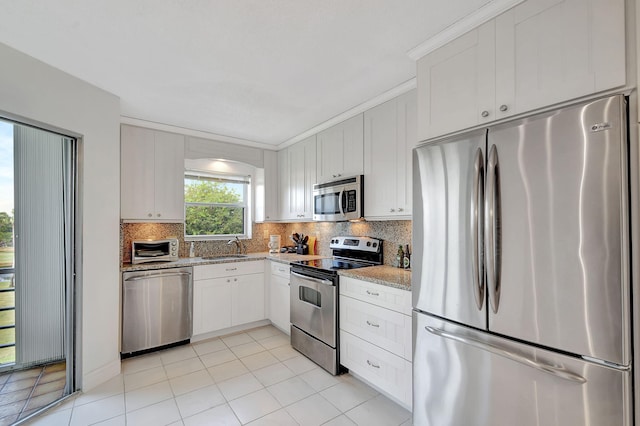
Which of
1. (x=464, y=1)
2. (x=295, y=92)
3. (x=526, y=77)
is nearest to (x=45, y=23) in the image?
(x=295, y=92)

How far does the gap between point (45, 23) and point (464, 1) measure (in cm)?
236

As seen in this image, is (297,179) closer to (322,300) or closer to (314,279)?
(314,279)

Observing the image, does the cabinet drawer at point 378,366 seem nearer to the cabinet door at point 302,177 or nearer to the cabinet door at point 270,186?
the cabinet door at point 302,177

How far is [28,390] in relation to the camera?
2.27 m

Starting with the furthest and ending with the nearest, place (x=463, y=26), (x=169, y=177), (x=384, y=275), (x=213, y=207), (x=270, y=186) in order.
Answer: (x=270, y=186)
(x=213, y=207)
(x=169, y=177)
(x=384, y=275)
(x=463, y=26)

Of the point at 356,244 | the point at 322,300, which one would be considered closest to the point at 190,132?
the point at 356,244

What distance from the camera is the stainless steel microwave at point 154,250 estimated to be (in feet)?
10.5

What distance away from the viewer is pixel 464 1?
1.54 meters

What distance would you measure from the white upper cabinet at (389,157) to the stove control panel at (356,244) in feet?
1.36

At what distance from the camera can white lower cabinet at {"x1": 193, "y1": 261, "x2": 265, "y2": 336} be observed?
3389 mm

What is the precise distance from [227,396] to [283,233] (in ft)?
8.62

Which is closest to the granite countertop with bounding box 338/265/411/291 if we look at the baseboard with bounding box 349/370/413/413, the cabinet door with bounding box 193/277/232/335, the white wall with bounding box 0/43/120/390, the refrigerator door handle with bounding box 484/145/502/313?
the refrigerator door handle with bounding box 484/145/502/313

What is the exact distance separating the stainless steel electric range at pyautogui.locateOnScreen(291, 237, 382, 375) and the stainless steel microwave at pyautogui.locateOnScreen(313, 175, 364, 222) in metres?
0.42

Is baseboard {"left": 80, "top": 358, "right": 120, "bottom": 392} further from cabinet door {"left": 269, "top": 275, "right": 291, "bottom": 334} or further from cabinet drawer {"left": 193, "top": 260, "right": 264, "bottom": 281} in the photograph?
cabinet door {"left": 269, "top": 275, "right": 291, "bottom": 334}
